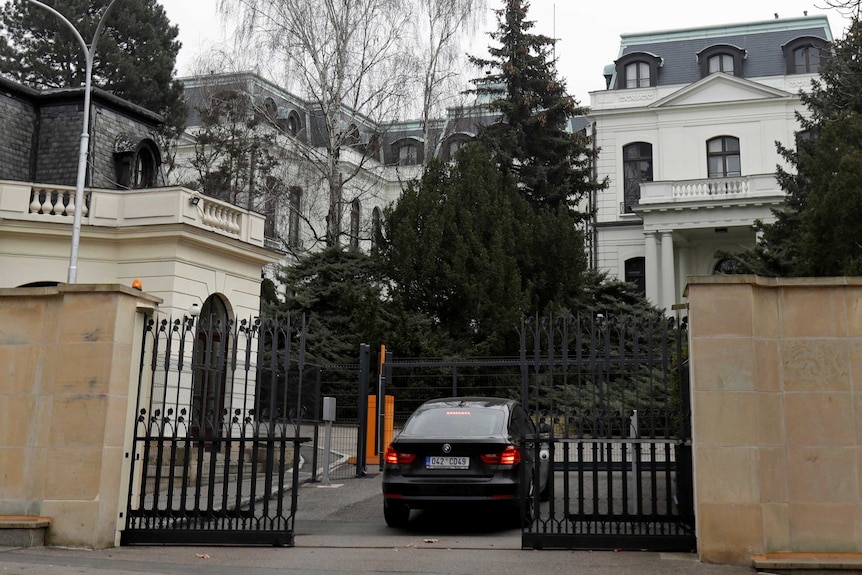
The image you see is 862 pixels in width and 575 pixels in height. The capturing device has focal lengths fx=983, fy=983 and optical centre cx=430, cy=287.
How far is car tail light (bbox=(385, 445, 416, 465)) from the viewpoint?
446 inches

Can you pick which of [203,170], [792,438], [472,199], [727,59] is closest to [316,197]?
[203,170]

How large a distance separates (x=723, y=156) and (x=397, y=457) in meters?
39.2

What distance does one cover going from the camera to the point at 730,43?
48750 mm

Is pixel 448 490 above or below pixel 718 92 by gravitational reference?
below

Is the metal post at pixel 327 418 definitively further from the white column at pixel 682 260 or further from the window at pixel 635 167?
the window at pixel 635 167

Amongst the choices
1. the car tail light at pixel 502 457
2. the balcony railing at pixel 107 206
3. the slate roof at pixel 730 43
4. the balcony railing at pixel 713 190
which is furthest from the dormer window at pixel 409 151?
the car tail light at pixel 502 457

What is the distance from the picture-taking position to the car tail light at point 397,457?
11328mm

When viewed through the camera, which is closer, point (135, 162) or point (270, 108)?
point (135, 162)

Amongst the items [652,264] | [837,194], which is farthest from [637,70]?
[837,194]

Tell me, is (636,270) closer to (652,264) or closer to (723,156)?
(652,264)

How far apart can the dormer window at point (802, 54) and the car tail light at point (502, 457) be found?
134ft

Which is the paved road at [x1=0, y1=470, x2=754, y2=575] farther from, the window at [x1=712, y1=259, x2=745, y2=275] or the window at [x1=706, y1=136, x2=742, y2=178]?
the window at [x1=706, y1=136, x2=742, y2=178]

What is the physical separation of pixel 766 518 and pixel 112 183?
20144mm

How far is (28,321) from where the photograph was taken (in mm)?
9922
